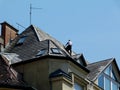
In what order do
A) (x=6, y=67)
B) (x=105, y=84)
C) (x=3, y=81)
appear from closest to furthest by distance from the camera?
(x=3, y=81) → (x=6, y=67) → (x=105, y=84)

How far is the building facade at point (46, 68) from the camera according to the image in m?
34.8

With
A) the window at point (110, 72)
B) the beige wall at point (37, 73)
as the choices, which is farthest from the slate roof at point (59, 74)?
the window at point (110, 72)

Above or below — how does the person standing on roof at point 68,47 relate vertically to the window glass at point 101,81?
above

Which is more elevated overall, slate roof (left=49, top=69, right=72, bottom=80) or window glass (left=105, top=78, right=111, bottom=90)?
slate roof (left=49, top=69, right=72, bottom=80)

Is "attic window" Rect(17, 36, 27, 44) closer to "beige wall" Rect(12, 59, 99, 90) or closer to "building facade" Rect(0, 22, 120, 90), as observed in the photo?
"building facade" Rect(0, 22, 120, 90)

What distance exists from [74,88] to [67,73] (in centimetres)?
119

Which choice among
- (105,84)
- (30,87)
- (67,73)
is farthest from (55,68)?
(105,84)

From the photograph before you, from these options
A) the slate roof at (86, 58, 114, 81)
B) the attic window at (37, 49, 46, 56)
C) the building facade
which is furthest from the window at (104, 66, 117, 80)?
the attic window at (37, 49, 46, 56)

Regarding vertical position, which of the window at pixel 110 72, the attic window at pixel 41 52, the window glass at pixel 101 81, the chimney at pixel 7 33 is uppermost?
the chimney at pixel 7 33

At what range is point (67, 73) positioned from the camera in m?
35.7

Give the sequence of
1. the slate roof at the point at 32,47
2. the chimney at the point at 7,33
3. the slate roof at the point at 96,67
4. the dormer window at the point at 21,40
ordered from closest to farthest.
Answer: the slate roof at the point at 32,47 → the slate roof at the point at 96,67 → the dormer window at the point at 21,40 → the chimney at the point at 7,33

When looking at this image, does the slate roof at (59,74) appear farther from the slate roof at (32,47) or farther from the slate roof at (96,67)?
the slate roof at (96,67)

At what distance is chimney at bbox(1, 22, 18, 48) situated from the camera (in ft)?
142

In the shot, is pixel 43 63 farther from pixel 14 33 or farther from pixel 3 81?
pixel 14 33
